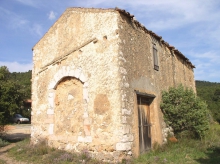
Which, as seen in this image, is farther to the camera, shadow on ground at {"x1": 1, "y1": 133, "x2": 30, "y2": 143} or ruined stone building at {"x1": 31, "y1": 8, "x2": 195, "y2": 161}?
shadow on ground at {"x1": 1, "y1": 133, "x2": 30, "y2": 143}

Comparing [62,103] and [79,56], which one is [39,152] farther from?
[79,56]

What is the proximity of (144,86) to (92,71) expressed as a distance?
6.45 ft

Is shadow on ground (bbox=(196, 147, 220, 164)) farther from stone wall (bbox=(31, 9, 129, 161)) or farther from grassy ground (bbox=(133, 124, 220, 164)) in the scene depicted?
stone wall (bbox=(31, 9, 129, 161))

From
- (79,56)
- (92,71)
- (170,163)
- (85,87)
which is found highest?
(79,56)

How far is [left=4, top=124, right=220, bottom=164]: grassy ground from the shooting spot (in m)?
6.18

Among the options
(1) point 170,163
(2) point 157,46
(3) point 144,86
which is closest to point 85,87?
(3) point 144,86

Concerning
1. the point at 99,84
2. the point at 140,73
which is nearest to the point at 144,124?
the point at 140,73

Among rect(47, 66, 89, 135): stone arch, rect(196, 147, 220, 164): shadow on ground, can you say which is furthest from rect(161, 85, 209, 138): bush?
rect(47, 66, 89, 135): stone arch

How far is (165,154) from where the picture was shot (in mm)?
6906

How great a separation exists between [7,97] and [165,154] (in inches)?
343

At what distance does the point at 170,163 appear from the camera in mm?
5996

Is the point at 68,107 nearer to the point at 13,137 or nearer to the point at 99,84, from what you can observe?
the point at 99,84

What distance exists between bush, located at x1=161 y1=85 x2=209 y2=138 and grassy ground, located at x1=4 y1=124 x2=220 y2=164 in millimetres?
506

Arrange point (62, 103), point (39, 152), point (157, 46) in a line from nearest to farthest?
point (39, 152) < point (62, 103) < point (157, 46)
